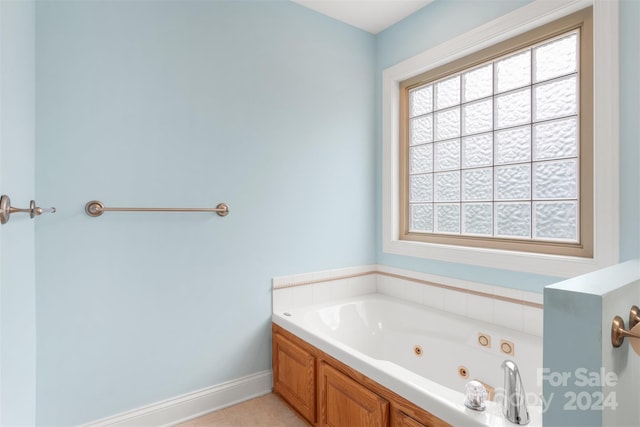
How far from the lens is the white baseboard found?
1.71 metres

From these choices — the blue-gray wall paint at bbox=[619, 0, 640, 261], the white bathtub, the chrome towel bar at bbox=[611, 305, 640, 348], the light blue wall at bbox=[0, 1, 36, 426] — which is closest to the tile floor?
the white bathtub

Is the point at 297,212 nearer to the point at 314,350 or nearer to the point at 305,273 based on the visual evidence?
the point at 305,273

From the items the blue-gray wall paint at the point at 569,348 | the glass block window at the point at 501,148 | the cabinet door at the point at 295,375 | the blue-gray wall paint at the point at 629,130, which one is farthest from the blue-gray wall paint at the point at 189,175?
the blue-gray wall paint at the point at 569,348

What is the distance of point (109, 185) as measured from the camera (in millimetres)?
1645

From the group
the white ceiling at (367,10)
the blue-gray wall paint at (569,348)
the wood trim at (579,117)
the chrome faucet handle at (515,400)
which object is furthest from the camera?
the white ceiling at (367,10)

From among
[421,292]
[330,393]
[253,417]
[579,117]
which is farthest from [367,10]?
[253,417]

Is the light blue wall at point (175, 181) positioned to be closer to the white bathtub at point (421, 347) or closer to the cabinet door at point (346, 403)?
the white bathtub at point (421, 347)

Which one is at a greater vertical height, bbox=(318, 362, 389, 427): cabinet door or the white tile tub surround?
the white tile tub surround

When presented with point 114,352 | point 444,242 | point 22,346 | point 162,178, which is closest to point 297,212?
point 162,178

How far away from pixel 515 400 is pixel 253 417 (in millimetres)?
1434

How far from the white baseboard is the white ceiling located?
8.13 feet

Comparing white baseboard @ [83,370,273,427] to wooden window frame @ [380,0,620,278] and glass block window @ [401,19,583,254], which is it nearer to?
wooden window frame @ [380,0,620,278]

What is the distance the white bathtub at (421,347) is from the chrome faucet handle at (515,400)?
0.03m

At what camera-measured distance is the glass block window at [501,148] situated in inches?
67.7
